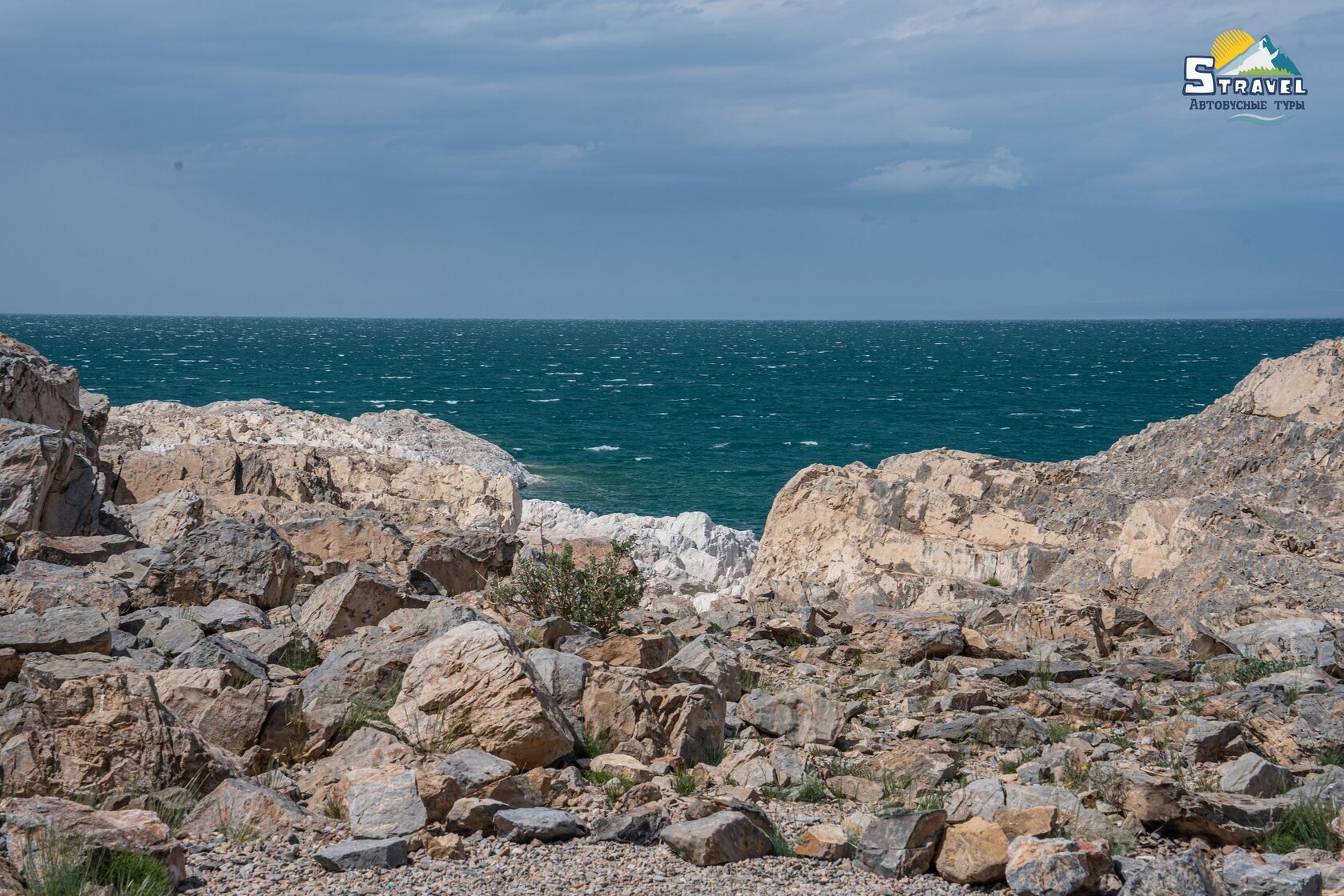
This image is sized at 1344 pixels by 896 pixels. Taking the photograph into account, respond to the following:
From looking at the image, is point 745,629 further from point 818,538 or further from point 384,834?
point 384,834

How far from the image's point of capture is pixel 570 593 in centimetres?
1101

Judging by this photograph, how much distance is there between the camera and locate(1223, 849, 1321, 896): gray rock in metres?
5.59

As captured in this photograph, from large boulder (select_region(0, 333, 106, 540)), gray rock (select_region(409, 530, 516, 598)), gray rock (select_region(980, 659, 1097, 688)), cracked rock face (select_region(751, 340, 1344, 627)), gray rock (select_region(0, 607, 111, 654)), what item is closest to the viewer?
gray rock (select_region(0, 607, 111, 654))

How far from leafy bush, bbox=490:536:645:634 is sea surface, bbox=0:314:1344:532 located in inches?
1158

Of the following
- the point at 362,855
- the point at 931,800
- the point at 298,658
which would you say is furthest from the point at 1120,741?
the point at 298,658

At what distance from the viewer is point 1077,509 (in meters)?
16.1

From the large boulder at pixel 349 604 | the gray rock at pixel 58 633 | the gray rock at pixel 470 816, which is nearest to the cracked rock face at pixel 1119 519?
the large boulder at pixel 349 604

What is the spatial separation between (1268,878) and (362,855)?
4707mm

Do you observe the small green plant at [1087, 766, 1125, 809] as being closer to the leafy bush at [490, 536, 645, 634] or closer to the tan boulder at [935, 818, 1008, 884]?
the tan boulder at [935, 818, 1008, 884]

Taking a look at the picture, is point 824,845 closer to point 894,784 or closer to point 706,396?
point 894,784

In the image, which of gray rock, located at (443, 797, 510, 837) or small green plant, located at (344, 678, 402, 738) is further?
small green plant, located at (344, 678, 402, 738)

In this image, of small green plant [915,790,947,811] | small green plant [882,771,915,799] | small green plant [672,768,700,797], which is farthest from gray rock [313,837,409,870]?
small green plant [882,771,915,799]

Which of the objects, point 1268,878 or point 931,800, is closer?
point 1268,878

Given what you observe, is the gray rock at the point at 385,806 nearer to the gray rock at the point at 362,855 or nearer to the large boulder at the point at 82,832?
the gray rock at the point at 362,855
